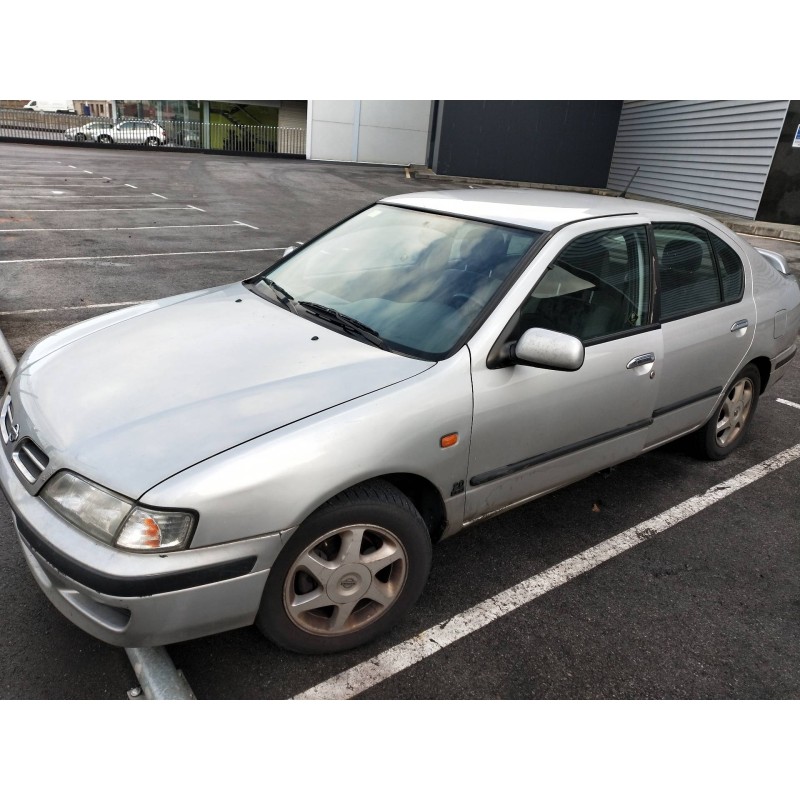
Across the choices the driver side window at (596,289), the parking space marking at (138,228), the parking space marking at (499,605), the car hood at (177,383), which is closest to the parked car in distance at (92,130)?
the parking space marking at (138,228)

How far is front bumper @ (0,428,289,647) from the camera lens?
2119 millimetres

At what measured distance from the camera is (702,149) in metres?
18.1

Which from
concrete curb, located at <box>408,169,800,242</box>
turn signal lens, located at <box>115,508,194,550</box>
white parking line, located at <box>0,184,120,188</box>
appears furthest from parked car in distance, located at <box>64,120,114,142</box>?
turn signal lens, located at <box>115,508,194,550</box>

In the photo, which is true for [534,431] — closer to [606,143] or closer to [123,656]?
[123,656]

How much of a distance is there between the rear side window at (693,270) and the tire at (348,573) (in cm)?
188

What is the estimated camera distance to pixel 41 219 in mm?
11289

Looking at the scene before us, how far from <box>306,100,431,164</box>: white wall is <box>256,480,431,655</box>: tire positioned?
2625 centimetres

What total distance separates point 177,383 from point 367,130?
2651 cm

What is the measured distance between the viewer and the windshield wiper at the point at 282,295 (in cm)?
326

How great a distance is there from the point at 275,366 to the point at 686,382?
2261 mm

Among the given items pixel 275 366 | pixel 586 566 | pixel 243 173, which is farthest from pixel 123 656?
pixel 243 173

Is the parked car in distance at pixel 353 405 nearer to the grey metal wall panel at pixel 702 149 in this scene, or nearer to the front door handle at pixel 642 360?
the front door handle at pixel 642 360

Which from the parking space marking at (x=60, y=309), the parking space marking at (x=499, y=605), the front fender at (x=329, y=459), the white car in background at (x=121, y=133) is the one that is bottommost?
the white car in background at (x=121, y=133)

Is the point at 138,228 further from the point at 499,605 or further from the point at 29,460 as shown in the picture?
the point at 499,605
